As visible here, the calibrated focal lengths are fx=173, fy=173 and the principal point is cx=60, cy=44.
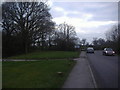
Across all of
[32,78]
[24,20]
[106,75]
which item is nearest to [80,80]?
[106,75]

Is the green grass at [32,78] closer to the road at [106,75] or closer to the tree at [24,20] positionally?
the road at [106,75]

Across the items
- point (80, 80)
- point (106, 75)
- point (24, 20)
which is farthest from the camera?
point (24, 20)

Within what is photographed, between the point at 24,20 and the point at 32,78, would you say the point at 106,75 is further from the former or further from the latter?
the point at 24,20

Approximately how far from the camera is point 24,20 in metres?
39.4

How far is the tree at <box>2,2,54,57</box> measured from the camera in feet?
125

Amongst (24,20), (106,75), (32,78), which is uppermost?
(24,20)

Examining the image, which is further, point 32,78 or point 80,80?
point 80,80

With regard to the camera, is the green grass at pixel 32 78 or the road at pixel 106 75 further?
the road at pixel 106 75

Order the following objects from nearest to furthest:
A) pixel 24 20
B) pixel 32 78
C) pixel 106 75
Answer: pixel 32 78
pixel 106 75
pixel 24 20

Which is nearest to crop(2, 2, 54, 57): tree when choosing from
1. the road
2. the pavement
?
the road

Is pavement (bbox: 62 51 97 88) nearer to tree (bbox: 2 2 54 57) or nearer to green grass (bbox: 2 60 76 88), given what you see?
green grass (bbox: 2 60 76 88)

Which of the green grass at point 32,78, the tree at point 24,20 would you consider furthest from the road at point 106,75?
the tree at point 24,20

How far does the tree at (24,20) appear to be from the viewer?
125 feet

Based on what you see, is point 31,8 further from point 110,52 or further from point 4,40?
point 110,52
